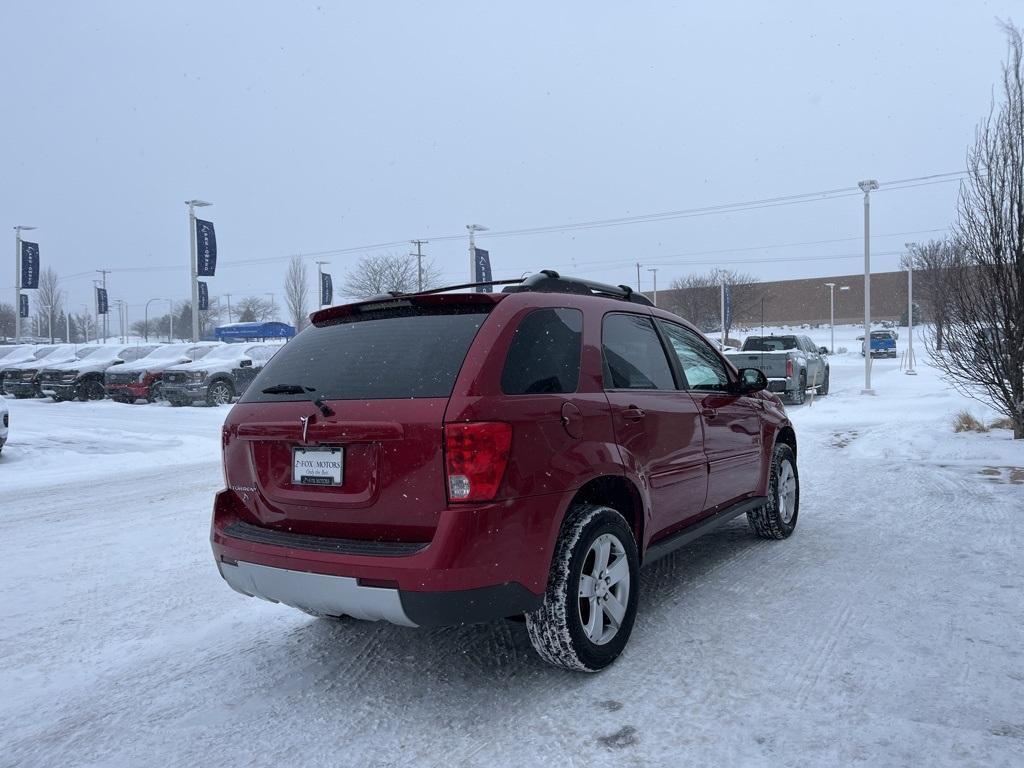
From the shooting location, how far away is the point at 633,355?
405 cm

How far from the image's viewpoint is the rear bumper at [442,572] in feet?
9.32

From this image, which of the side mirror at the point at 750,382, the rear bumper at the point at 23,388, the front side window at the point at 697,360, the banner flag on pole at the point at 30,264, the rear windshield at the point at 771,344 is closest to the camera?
the front side window at the point at 697,360

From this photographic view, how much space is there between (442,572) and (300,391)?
1.10m

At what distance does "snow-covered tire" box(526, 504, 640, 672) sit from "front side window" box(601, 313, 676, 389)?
671 millimetres

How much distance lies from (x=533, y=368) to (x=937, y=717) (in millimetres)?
2060

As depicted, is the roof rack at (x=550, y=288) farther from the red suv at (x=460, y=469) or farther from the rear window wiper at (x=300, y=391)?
the rear window wiper at (x=300, y=391)

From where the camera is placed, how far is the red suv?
2.90 metres

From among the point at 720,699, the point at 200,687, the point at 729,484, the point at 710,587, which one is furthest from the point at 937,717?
the point at 200,687

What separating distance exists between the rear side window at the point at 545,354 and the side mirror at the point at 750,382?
1.91 metres

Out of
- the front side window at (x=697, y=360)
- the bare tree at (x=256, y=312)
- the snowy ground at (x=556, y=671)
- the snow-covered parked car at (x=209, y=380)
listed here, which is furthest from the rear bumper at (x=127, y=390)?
the bare tree at (x=256, y=312)

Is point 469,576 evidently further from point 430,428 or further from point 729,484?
point 729,484

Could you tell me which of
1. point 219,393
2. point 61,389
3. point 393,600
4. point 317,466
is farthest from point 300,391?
point 61,389

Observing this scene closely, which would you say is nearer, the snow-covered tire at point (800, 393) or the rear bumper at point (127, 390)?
the snow-covered tire at point (800, 393)

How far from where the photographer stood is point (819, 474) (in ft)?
28.7
